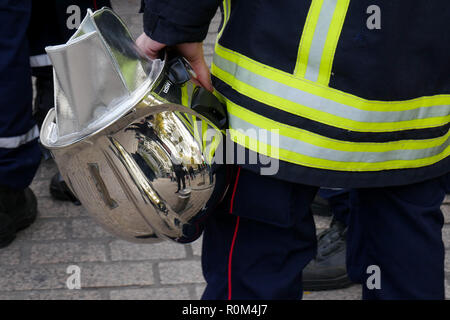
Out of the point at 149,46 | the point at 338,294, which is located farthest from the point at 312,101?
the point at 338,294

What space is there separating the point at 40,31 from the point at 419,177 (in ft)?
6.07

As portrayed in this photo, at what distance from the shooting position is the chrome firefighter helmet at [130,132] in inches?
58.3

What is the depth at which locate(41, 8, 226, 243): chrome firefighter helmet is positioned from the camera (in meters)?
1.48

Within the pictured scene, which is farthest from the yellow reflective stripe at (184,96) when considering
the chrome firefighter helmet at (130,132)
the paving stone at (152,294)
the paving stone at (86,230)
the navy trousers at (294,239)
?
the paving stone at (86,230)

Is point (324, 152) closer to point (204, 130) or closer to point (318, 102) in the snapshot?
point (318, 102)

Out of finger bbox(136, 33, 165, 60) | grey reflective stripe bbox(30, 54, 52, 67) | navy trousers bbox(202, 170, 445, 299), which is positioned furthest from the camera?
grey reflective stripe bbox(30, 54, 52, 67)

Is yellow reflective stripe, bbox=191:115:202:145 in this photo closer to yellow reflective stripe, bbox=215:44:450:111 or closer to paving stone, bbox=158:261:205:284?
yellow reflective stripe, bbox=215:44:450:111

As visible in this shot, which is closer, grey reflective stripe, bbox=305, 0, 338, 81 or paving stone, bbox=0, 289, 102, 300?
grey reflective stripe, bbox=305, 0, 338, 81

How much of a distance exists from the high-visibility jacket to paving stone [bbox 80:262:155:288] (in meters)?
1.10

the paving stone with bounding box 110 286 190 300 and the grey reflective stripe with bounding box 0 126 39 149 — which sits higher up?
the grey reflective stripe with bounding box 0 126 39 149

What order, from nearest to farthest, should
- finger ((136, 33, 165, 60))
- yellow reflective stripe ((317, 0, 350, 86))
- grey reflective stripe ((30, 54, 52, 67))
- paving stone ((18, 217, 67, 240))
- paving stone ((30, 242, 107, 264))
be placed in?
yellow reflective stripe ((317, 0, 350, 86)) < finger ((136, 33, 165, 60)) < paving stone ((30, 242, 107, 264)) < paving stone ((18, 217, 67, 240)) < grey reflective stripe ((30, 54, 52, 67))

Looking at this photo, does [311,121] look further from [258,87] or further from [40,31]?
[40,31]

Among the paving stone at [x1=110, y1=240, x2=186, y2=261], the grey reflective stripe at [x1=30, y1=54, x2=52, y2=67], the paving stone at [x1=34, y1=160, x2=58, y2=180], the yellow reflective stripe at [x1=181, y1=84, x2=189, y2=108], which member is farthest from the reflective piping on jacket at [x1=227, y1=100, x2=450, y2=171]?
the paving stone at [x1=34, y1=160, x2=58, y2=180]
